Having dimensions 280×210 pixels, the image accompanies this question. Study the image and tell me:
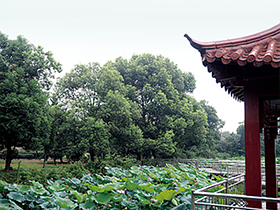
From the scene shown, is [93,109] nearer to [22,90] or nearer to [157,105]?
[22,90]

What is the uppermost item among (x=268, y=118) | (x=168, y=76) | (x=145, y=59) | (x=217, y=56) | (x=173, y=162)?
(x=145, y=59)

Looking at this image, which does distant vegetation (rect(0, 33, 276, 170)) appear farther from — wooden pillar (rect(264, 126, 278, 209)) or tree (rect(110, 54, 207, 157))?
wooden pillar (rect(264, 126, 278, 209))

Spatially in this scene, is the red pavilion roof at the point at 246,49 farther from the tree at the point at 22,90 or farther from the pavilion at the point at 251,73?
the tree at the point at 22,90

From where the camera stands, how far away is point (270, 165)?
458 centimetres

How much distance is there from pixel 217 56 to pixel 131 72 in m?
18.9

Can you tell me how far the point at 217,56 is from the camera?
3.02m

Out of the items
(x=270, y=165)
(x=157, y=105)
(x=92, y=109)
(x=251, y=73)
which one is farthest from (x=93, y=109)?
(x=251, y=73)

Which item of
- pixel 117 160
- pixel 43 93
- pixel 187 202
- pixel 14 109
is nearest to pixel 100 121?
pixel 117 160

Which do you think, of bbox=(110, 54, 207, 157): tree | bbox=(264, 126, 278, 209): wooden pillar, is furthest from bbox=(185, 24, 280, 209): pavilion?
bbox=(110, 54, 207, 157): tree

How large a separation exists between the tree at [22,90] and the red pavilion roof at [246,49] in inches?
497

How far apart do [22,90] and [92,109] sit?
4.48 meters

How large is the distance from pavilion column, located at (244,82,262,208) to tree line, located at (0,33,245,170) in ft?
41.0

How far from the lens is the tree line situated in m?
14.2

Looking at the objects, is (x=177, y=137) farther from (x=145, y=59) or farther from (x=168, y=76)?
(x=145, y=59)
